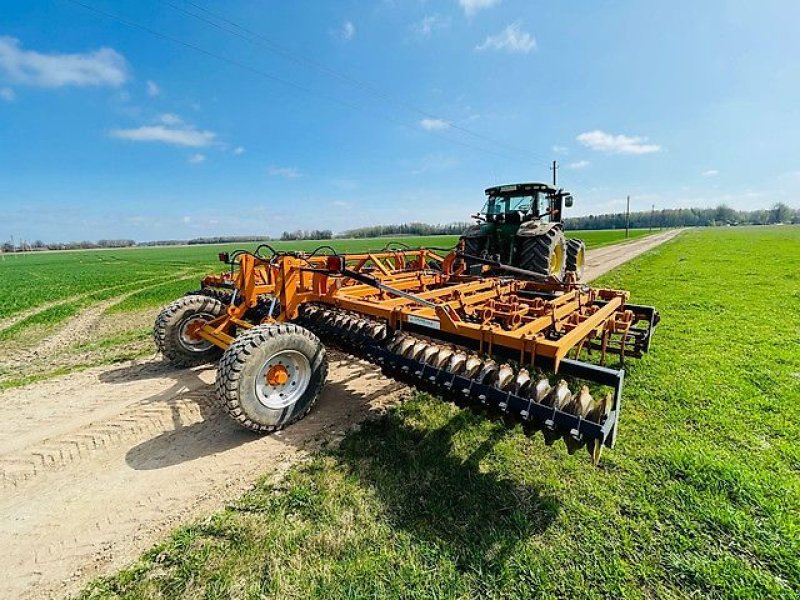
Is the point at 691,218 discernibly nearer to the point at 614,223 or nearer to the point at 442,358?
the point at 614,223

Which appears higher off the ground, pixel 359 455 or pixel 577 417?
pixel 577 417

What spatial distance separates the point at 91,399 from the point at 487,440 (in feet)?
14.7

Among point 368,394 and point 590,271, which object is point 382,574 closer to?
point 368,394

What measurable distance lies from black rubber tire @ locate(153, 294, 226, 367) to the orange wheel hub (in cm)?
221

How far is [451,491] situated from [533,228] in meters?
6.51

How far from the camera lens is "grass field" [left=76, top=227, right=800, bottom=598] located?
2.16 meters

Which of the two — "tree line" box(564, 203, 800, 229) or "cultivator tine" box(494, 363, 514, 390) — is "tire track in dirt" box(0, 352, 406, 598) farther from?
"tree line" box(564, 203, 800, 229)

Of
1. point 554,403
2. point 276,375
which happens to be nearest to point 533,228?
point 554,403

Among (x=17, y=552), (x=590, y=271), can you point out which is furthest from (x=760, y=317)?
(x=17, y=552)

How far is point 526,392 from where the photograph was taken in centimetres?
281

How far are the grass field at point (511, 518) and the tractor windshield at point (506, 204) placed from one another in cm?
608

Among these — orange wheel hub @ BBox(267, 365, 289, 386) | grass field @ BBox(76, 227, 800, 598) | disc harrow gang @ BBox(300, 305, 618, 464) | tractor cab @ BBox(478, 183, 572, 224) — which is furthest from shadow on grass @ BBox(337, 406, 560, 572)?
tractor cab @ BBox(478, 183, 572, 224)

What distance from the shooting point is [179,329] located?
524 cm

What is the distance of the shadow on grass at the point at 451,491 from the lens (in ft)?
7.97
